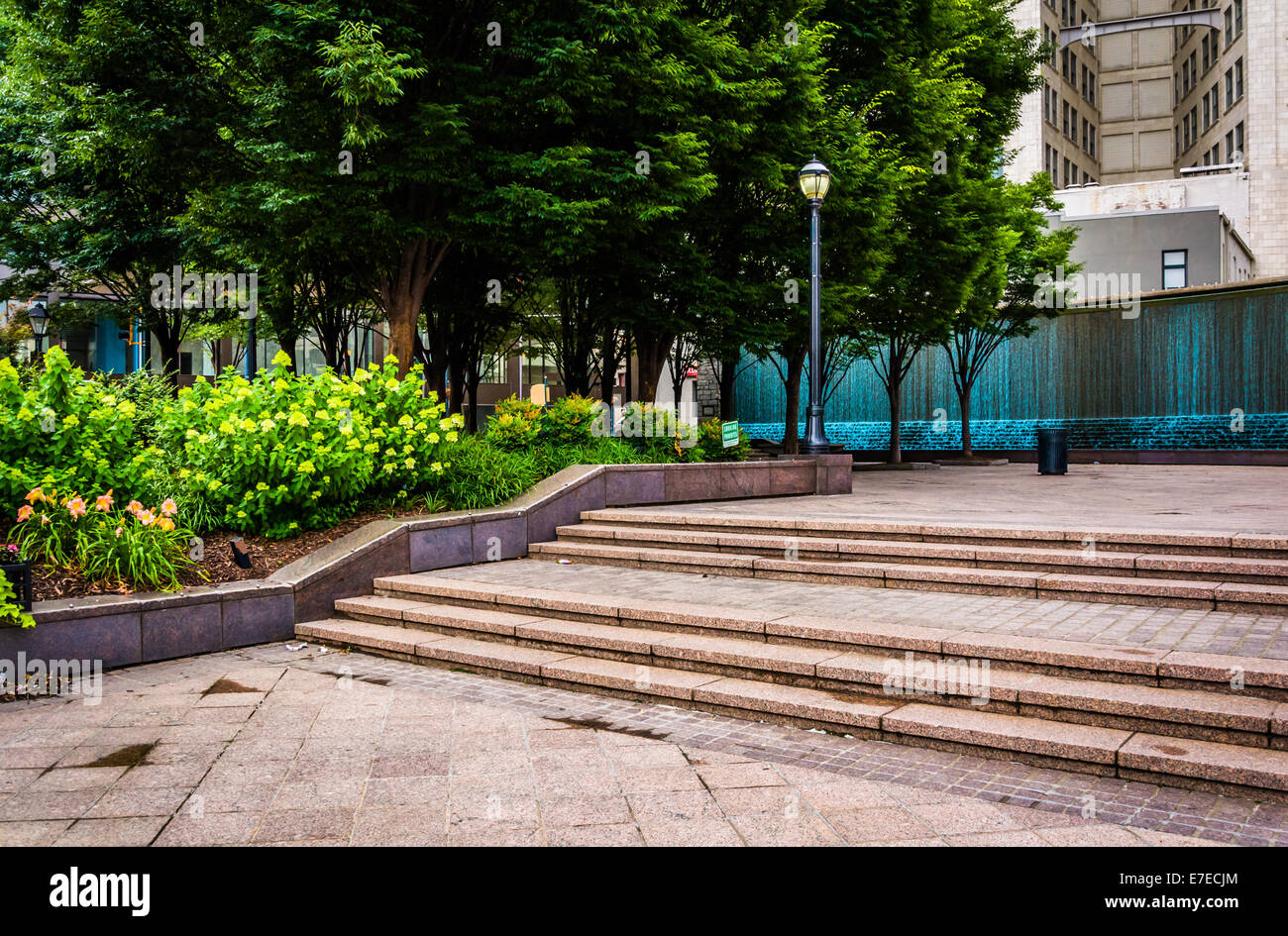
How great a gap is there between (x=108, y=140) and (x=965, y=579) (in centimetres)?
1531

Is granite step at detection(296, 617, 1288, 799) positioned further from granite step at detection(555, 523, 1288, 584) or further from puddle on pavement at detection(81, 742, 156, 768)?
granite step at detection(555, 523, 1288, 584)

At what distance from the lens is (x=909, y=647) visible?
6.49 metres

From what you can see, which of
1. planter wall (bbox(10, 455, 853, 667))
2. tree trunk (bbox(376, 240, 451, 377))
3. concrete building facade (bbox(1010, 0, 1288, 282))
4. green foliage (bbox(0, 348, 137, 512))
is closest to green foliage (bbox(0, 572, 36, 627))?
planter wall (bbox(10, 455, 853, 667))

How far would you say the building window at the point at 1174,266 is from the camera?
40594 millimetres

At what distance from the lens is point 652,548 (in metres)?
10.9

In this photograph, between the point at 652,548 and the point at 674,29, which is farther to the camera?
the point at 674,29

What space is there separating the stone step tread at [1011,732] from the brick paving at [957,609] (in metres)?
1.13

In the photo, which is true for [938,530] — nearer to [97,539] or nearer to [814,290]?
[814,290]

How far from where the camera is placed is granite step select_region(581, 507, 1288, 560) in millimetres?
8258

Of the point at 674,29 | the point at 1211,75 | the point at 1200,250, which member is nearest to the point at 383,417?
the point at 674,29

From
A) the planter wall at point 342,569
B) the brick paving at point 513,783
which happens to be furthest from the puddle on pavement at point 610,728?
the planter wall at point 342,569

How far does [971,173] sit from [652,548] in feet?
53.8

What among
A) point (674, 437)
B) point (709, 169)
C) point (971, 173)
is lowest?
point (674, 437)

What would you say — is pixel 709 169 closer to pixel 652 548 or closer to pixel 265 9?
pixel 265 9
